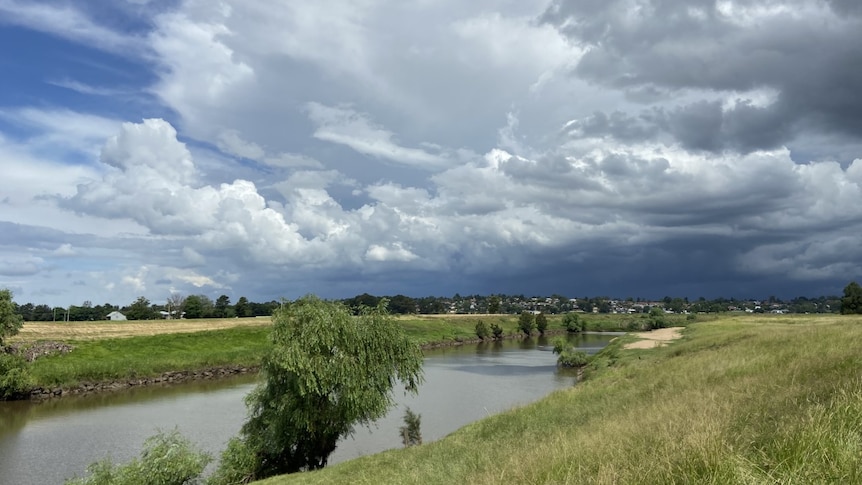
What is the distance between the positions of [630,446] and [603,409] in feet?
31.8

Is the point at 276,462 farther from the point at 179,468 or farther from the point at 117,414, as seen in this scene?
the point at 117,414

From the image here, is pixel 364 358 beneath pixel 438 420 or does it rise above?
above

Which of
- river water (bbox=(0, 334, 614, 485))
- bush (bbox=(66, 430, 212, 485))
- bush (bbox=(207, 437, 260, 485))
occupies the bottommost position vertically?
river water (bbox=(0, 334, 614, 485))

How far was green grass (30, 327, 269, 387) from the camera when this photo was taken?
59.3 meters

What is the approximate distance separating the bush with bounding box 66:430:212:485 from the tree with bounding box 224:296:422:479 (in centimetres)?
357

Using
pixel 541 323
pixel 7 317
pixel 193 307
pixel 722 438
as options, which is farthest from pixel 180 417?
pixel 541 323

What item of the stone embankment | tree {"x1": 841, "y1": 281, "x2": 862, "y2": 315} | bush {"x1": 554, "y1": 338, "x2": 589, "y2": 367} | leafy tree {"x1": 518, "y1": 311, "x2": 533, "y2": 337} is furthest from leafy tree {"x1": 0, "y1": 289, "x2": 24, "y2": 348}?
tree {"x1": 841, "y1": 281, "x2": 862, "y2": 315}

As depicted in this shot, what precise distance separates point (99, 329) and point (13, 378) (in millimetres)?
39023

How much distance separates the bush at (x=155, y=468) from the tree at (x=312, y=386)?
357cm

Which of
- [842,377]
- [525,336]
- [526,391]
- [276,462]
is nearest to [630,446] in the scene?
[842,377]

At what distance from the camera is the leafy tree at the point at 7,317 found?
2217 inches

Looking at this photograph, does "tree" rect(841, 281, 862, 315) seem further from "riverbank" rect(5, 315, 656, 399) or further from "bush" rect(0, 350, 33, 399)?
"bush" rect(0, 350, 33, 399)

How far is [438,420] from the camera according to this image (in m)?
41.0

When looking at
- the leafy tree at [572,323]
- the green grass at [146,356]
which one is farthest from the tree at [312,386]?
the leafy tree at [572,323]
